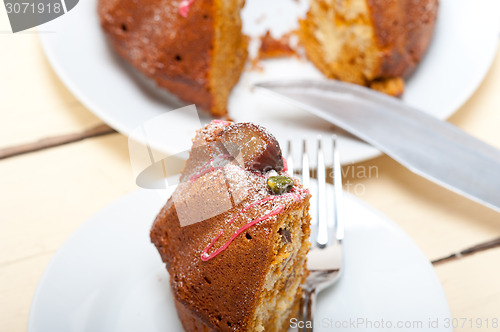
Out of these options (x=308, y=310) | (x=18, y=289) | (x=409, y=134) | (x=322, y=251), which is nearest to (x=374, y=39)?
(x=409, y=134)

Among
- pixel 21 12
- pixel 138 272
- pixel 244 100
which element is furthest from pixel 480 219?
pixel 21 12

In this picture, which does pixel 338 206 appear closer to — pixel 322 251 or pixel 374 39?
pixel 322 251

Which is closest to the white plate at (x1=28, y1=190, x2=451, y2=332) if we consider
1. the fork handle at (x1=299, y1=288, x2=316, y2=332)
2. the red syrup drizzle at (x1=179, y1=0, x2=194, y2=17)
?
the fork handle at (x1=299, y1=288, x2=316, y2=332)

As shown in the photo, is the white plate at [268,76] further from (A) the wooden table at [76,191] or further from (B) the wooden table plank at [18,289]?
(B) the wooden table plank at [18,289]

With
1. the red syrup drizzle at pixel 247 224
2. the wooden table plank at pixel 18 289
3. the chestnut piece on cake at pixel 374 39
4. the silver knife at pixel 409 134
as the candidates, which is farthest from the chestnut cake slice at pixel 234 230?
the chestnut piece on cake at pixel 374 39

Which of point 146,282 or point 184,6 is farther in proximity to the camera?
point 184,6

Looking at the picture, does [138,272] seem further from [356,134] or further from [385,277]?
[356,134]
